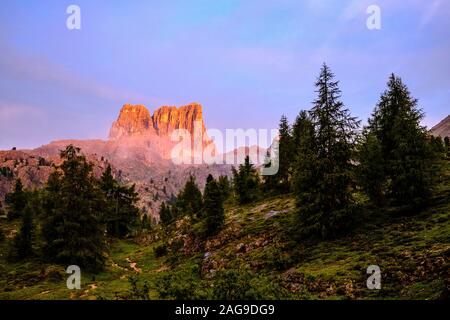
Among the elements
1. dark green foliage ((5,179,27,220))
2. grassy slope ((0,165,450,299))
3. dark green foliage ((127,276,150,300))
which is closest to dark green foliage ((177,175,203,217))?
grassy slope ((0,165,450,299))

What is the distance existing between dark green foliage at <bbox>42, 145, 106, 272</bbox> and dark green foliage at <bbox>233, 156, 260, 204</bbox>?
28752 mm

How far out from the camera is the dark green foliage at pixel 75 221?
3888cm

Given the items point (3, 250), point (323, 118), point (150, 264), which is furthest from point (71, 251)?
point (323, 118)

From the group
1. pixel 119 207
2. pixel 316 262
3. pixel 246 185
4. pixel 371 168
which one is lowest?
pixel 316 262

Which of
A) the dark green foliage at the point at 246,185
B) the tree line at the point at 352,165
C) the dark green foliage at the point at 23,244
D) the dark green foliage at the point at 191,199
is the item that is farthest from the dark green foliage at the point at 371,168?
the dark green foliage at the point at 191,199

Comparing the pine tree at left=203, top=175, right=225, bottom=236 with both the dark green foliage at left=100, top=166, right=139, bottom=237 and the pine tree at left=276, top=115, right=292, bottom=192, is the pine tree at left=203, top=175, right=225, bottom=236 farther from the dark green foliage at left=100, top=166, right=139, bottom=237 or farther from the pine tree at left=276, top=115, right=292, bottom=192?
the dark green foliage at left=100, top=166, right=139, bottom=237

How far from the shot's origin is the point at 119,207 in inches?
2896

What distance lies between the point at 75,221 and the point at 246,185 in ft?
107

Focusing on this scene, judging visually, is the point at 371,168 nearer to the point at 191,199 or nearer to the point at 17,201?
the point at 191,199

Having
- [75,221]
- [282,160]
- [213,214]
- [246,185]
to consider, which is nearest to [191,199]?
[246,185]

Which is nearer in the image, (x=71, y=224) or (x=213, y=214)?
(x=71, y=224)
